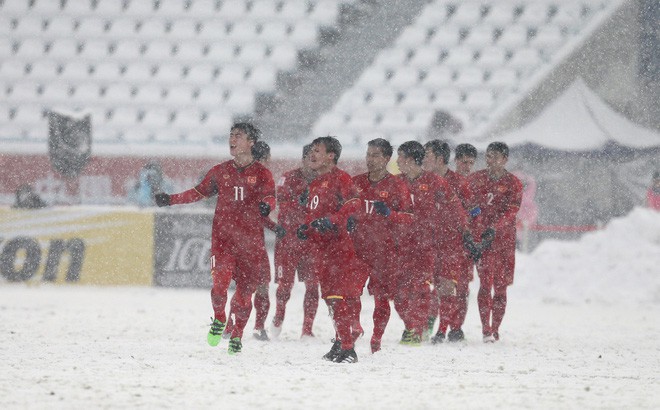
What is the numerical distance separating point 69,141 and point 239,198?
13.0m

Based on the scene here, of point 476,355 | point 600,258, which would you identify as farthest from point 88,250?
point 476,355

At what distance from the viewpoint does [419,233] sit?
969cm

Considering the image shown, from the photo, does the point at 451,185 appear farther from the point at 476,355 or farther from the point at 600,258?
the point at 600,258

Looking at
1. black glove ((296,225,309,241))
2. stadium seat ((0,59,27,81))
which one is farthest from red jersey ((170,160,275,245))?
stadium seat ((0,59,27,81))

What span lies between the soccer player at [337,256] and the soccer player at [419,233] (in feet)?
3.63

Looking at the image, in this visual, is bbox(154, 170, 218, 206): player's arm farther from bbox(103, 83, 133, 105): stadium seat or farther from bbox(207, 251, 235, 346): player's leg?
bbox(103, 83, 133, 105): stadium seat

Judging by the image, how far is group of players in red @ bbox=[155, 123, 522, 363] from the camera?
319 inches

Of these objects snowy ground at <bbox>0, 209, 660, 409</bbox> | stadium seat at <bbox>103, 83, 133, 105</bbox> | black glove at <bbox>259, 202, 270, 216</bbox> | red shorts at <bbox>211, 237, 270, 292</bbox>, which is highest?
stadium seat at <bbox>103, 83, 133, 105</bbox>

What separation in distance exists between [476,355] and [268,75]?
18.4m

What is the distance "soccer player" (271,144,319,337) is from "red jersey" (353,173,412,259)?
1614 mm

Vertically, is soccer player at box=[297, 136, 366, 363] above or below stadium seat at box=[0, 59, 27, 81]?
below

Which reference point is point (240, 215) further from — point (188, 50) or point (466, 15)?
point (466, 15)

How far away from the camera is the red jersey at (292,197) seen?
406 inches

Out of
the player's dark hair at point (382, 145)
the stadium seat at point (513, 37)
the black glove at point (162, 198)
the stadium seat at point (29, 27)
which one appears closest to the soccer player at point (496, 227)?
the player's dark hair at point (382, 145)
